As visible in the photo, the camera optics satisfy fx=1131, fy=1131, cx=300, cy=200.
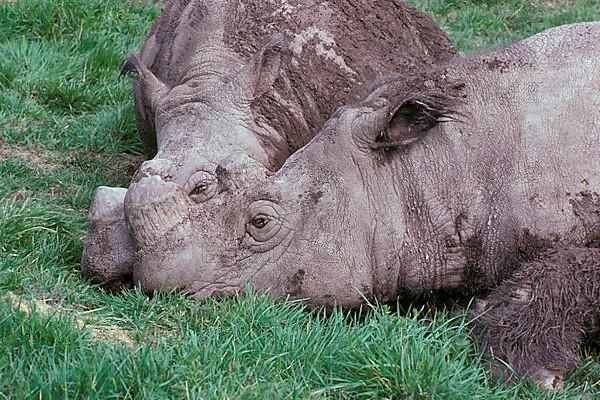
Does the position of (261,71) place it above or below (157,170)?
above

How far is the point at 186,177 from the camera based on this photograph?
18.9 feet

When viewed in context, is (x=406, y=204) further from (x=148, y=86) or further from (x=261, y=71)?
(x=148, y=86)

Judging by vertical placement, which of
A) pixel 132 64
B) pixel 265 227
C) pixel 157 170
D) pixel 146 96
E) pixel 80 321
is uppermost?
pixel 132 64

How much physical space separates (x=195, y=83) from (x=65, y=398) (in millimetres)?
2929

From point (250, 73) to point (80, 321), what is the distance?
81.2 inches

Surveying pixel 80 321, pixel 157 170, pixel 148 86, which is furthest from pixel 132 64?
pixel 80 321

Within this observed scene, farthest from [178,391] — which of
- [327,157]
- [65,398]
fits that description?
[327,157]

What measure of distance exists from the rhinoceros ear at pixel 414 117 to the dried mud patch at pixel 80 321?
1.51 meters

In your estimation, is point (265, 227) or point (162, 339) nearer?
point (162, 339)

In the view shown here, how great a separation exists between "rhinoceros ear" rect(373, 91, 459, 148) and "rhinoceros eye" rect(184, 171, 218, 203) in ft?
2.79

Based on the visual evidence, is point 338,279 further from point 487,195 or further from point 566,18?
point 566,18

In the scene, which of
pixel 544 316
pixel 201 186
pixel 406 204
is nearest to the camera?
pixel 544 316

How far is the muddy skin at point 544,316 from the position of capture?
467 centimetres

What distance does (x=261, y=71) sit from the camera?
6266 millimetres
